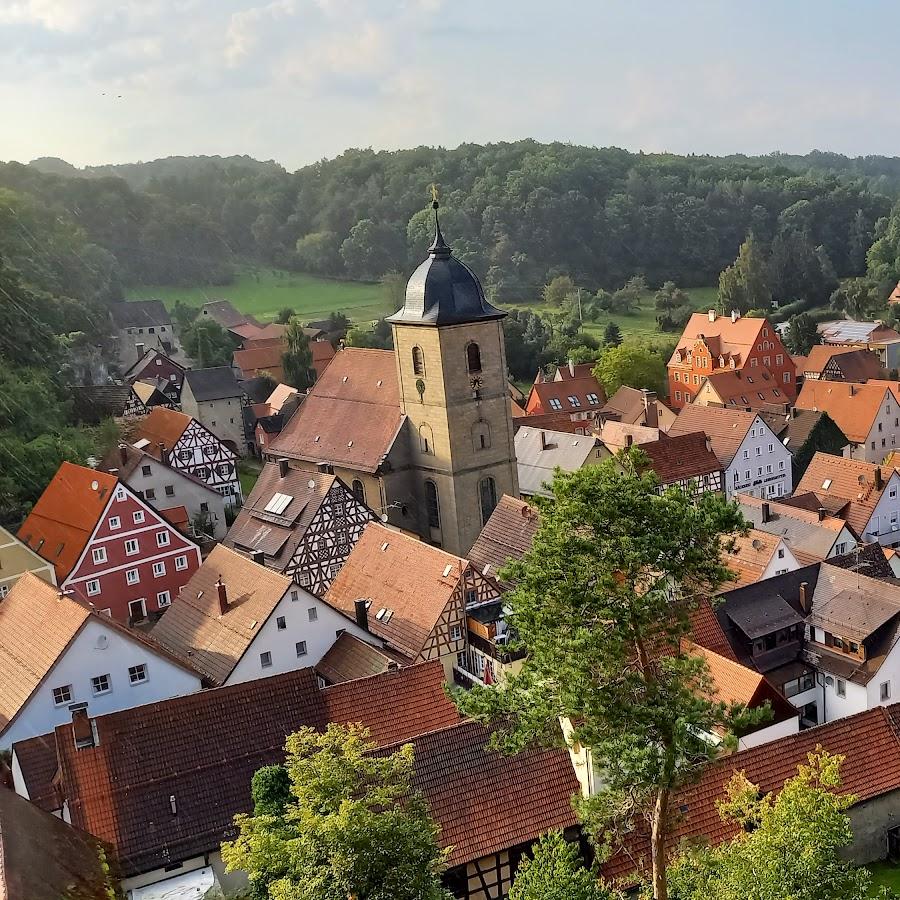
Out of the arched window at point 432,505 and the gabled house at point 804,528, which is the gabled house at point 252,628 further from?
the gabled house at point 804,528

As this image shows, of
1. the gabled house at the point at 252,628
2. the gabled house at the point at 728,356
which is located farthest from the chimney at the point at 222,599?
the gabled house at the point at 728,356

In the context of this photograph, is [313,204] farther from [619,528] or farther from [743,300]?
[619,528]

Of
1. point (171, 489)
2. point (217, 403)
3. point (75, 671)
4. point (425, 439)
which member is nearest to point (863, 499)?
point (425, 439)

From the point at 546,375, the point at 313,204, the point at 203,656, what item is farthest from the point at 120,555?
the point at 313,204

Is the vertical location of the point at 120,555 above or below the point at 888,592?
above

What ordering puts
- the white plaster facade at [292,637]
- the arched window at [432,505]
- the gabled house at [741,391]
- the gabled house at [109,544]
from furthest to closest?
the gabled house at [741,391], the arched window at [432,505], the gabled house at [109,544], the white plaster facade at [292,637]

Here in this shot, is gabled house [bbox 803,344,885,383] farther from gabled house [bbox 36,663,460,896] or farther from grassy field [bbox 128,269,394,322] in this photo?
gabled house [bbox 36,663,460,896]

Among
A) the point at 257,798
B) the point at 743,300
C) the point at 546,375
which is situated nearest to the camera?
the point at 257,798

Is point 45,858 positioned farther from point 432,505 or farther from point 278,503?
point 432,505
